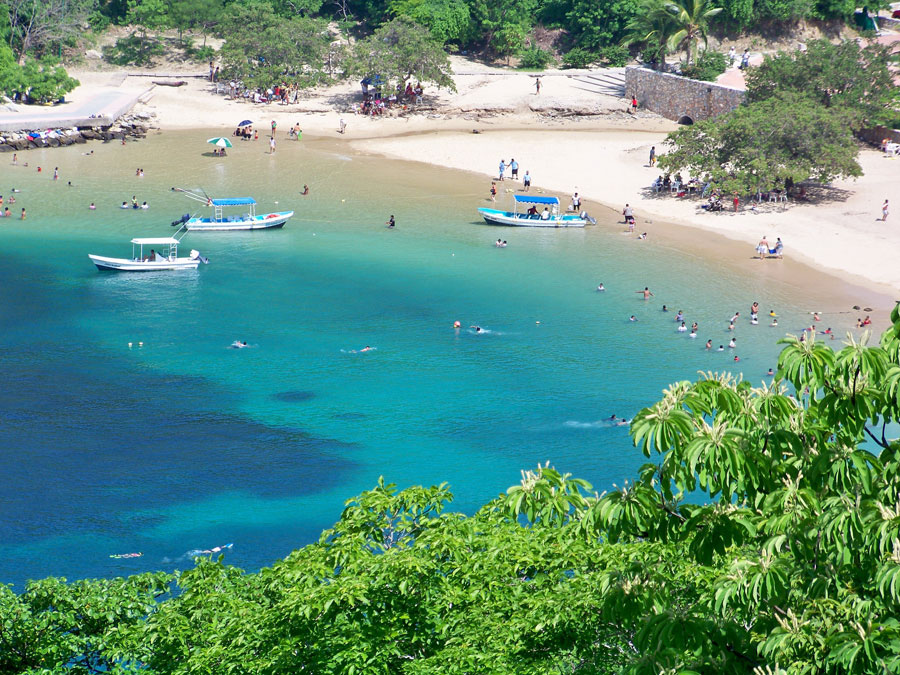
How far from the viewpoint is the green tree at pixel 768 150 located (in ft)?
230

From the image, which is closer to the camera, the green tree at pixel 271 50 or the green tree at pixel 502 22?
the green tree at pixel 271 50

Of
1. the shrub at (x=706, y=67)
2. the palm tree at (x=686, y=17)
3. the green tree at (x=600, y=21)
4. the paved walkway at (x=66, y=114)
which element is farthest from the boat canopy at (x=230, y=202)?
the green tree at (x=600, y=21)

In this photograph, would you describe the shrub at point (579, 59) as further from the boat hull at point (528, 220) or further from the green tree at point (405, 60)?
the boat hull at point (528, 220)

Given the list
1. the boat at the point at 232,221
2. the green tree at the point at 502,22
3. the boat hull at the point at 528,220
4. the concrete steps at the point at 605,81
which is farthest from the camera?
the green tree at the point at 502,22

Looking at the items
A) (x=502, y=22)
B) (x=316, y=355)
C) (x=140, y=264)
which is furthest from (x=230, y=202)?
(x=502, y=22)

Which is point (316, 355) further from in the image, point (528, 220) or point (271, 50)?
point (271, 50)

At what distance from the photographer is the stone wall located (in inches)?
3567

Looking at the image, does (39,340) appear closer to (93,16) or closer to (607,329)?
(607,329)

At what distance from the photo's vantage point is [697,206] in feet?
238

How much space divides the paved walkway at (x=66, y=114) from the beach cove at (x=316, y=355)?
14786mm

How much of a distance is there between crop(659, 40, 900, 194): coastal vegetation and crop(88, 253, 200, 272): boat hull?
34.0 m

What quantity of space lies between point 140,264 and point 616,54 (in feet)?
213

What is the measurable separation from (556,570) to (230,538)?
17.0m

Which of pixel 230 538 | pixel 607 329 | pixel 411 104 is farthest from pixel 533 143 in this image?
pixel 230 538
